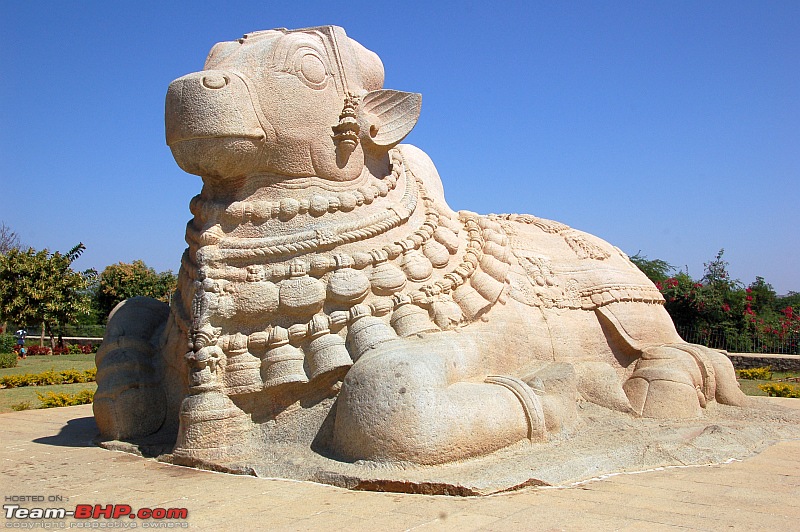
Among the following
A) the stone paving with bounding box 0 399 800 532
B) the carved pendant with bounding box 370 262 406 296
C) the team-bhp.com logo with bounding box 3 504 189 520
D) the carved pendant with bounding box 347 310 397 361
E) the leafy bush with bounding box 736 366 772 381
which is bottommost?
the team-bhp.com logo with bounding box 3 504 189 520

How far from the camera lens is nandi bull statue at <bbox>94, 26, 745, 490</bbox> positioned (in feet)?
13.0

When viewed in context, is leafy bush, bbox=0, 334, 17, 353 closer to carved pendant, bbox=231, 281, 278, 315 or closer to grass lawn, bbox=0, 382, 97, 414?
grass lawn, bbox=0, 382, 97, 414

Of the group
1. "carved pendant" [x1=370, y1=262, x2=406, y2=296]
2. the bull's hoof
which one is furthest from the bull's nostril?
the bull's hoof

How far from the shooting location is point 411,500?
3.36 m

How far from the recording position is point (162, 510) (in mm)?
3244

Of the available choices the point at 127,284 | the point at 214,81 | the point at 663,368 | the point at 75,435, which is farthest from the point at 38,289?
the point at 663,368

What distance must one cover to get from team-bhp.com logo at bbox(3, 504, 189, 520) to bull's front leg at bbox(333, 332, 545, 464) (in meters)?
0.99

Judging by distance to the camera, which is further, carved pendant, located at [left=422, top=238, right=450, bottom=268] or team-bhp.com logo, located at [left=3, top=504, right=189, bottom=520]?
carved pendant, located at [left=422, top=238, right=450, bottom=268]

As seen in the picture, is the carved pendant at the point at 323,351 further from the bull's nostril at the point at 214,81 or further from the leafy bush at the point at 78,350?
the leafy bush at the point at 78,350

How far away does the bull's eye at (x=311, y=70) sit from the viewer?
4508mm

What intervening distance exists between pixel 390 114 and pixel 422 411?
7.56ft

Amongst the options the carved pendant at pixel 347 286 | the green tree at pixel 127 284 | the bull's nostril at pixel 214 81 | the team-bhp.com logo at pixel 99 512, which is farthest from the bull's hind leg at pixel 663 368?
the green tree at pixel 127 284

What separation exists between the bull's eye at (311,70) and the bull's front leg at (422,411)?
5.93ft

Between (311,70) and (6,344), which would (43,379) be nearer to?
(6,344)
